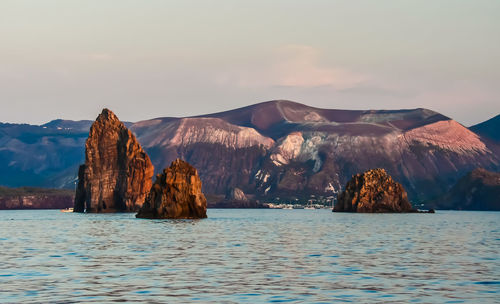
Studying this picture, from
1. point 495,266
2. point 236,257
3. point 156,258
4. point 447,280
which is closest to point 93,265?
point 156,258

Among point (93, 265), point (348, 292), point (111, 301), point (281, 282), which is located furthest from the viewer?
point (93, 265)

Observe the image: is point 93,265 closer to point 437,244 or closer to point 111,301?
point 111,301

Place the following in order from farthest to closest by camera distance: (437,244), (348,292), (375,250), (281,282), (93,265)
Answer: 1. (437,244)
2. (375,250)
3. (93,265)
4. (281,282)
5. (348,292)

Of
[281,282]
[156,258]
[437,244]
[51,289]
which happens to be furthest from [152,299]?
[437,244]

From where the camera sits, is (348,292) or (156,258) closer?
(348,292)

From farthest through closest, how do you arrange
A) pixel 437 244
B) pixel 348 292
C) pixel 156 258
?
pixel 437 244, pixel 156 258, pixel 348 292

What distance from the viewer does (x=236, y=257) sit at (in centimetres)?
8825

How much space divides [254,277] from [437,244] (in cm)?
5375

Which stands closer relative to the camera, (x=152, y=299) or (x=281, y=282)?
(x=152, y=299)

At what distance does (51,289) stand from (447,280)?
1161 inches

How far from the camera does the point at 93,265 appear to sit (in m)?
77.4

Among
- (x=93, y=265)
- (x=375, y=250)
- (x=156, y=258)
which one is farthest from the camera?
(x=375, y=250)

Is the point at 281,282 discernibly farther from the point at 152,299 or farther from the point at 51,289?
the point at 51,289

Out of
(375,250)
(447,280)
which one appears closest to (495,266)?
(447,280)
